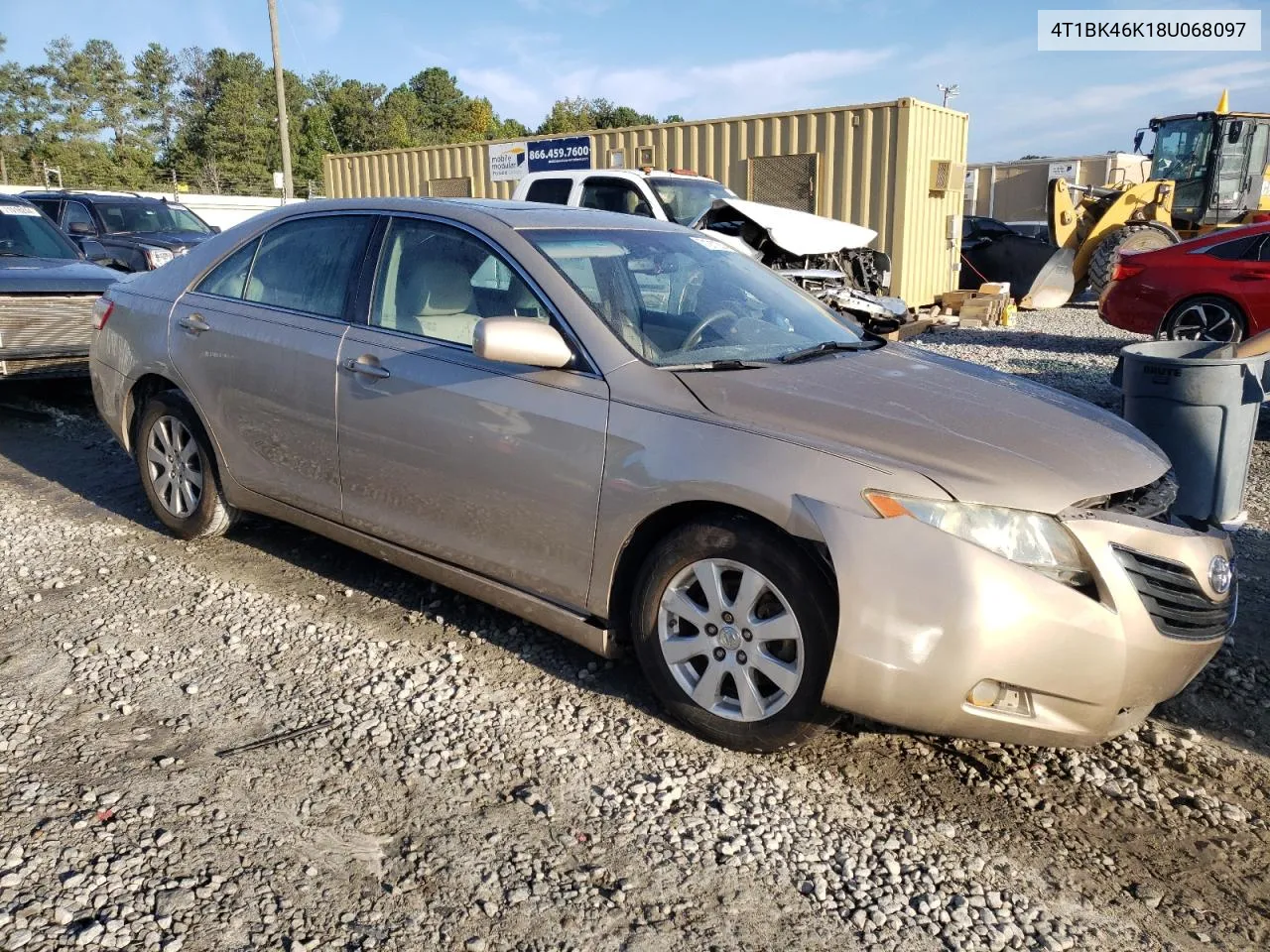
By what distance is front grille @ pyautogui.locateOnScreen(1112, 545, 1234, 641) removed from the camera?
290cm

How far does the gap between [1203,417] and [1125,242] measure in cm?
1139

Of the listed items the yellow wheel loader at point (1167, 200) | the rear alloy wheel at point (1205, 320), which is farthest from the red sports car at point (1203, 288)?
the yellow wheel loader at point (1167, 200)

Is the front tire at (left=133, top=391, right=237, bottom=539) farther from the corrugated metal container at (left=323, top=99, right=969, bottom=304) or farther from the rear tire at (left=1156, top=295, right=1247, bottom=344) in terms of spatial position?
the corrugated metal container at (left=323, top=99, right=969, bottom=304)

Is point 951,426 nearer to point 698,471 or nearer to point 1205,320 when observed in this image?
point 698,471

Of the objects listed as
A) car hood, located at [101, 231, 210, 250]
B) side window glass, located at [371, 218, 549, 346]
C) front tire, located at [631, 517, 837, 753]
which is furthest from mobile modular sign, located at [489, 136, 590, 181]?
front tire, located at [631, 517, 837, 753]

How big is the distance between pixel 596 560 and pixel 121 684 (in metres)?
1.81

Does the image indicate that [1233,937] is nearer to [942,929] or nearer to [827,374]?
[942,929]

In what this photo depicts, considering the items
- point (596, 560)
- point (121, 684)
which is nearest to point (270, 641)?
point (121, 684)

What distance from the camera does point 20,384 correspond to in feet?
31.1

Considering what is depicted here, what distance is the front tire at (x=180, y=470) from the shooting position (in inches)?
194

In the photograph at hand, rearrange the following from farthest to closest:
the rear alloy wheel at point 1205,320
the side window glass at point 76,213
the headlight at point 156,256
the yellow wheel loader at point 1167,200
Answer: the yellow wheel loader at point 1167,200
the side window glass at point 76,213
the headlight at point 156,256
the rear alloy wheel at point 1205,320

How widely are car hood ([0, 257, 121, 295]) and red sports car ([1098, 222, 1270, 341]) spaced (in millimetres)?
9817

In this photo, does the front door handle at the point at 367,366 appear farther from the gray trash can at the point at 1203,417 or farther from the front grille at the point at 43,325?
the front grille at the point at 43,325

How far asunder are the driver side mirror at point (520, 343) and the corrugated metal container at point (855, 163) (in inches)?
469
